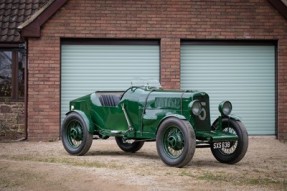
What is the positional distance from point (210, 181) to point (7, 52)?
10.3m

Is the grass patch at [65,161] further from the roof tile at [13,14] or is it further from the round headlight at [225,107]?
the roof tile at [13,14]

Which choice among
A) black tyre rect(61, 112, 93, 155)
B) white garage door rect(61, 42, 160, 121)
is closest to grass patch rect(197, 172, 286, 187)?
black tyre rect(61, 112, 93, 155)

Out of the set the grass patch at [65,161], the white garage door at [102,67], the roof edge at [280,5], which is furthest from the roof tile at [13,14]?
the roof edge at [280,5]

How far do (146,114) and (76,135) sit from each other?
76.1 inches

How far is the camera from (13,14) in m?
18.2

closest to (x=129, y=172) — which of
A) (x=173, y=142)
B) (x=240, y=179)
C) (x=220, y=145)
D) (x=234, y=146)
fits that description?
(x=173, y=142)

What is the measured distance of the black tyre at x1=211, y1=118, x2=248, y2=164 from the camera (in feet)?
36.7

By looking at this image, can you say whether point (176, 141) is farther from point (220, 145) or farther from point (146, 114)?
point (146, 114)

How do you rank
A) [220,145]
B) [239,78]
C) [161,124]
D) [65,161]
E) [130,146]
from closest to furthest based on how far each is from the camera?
1. [161,124]
2. [220,145]
3. [65,161]
4. [130,146]
5. [239,78]

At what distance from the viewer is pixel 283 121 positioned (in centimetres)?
1719

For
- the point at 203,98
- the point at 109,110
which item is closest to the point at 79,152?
the point at 109,110

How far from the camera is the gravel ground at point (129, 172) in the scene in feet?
27.9

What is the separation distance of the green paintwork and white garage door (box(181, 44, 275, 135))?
15.2 ft

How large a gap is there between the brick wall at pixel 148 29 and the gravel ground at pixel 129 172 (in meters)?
2.78
